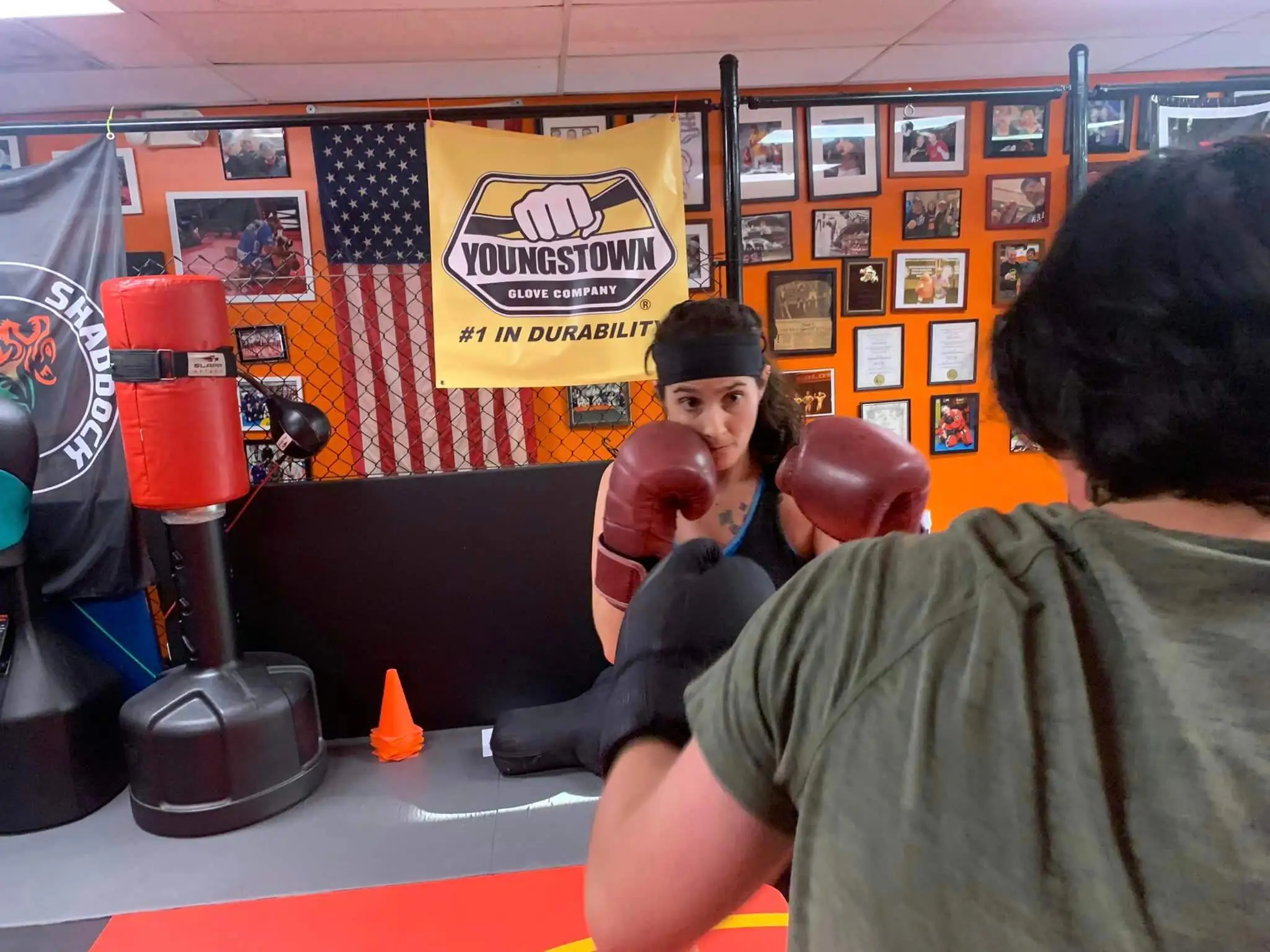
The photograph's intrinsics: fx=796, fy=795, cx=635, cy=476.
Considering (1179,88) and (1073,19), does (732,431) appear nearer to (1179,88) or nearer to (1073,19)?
(1073,19)

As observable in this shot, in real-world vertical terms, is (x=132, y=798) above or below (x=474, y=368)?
below

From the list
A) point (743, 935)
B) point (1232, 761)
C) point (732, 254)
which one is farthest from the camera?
point (732, 254)

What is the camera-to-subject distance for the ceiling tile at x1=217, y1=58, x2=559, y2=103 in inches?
100

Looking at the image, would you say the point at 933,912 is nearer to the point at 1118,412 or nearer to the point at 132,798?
the point at 1118,412

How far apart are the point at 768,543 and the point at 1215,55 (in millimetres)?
2876

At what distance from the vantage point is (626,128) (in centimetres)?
246

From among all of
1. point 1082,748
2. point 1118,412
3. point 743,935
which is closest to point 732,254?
point 743,935

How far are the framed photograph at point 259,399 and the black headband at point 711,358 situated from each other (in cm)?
156

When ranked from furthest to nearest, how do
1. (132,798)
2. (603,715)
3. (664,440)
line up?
(132,798)
(664,440)
(603,715)

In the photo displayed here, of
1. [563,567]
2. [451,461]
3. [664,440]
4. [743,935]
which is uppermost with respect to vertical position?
[664,440]

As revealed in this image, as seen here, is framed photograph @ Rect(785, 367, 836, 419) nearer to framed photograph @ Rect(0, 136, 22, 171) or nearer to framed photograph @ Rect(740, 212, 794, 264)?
framed photograph @ Rect(740, 212, 794, 264)

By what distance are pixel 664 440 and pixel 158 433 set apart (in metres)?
1.47

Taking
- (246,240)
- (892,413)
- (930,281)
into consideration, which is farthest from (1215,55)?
(246,240)

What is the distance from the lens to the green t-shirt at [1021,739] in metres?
0.42
